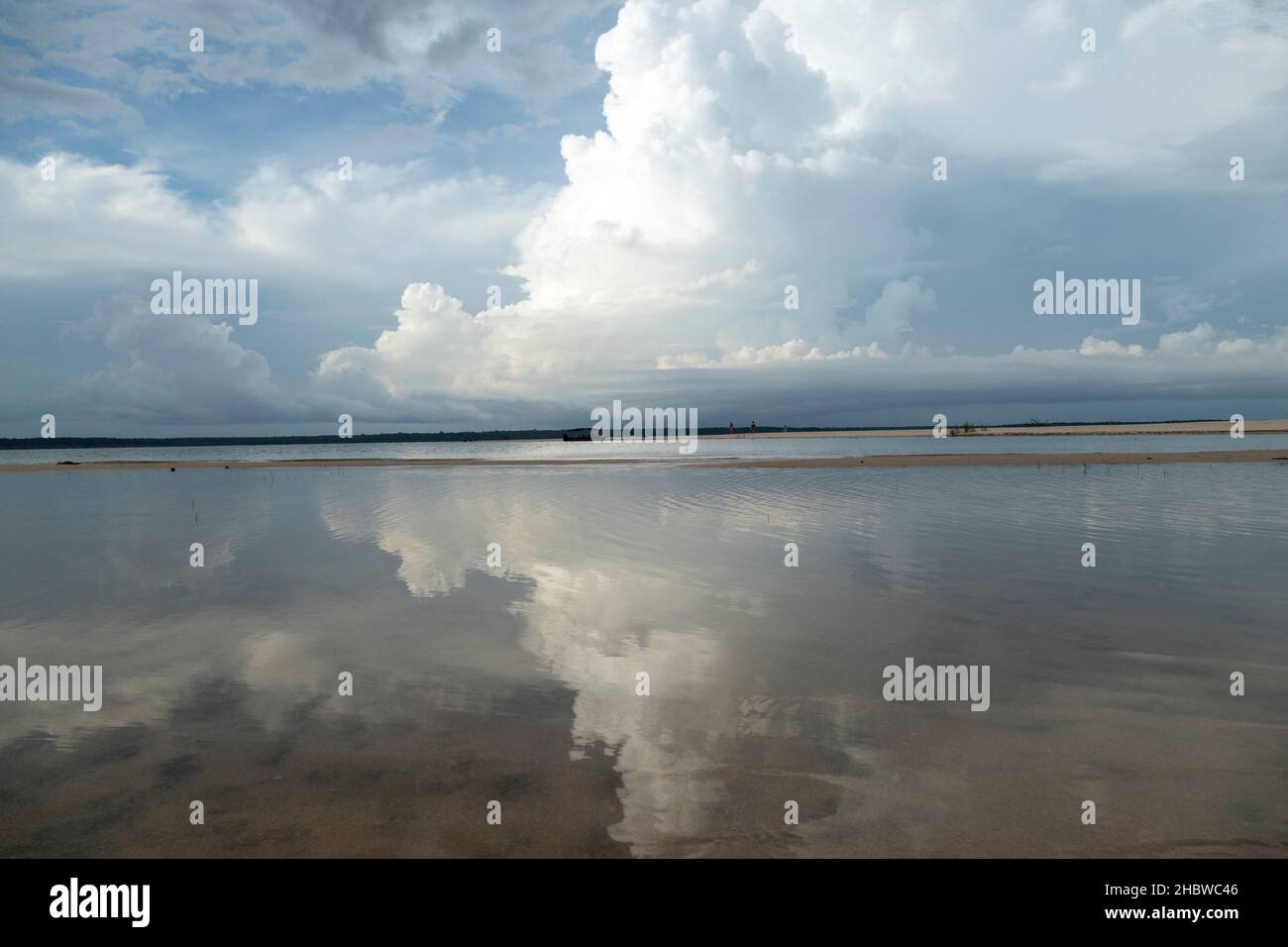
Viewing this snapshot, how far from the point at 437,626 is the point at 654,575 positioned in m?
6.12

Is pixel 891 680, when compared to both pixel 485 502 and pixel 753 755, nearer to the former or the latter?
pixel 753 755

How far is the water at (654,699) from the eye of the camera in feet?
21.3

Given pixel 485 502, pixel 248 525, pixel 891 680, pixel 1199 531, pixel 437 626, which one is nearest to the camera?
pixel 891 680

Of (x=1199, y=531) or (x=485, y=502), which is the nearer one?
(x=1199, y=531)

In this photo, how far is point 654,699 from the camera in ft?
32.0

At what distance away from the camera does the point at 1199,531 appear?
2338 cm

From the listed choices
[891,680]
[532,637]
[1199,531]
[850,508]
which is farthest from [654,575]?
[1199,531]

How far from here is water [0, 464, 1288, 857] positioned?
21.3ft

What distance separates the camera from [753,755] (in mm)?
7828

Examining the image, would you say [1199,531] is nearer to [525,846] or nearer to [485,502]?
[525,846]

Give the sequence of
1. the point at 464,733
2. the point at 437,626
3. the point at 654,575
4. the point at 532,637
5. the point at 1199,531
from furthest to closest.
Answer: the point at 1199,531 → the point at 654,575 → the point at 437,626 → the point at 532,637 → the point at 464,733
